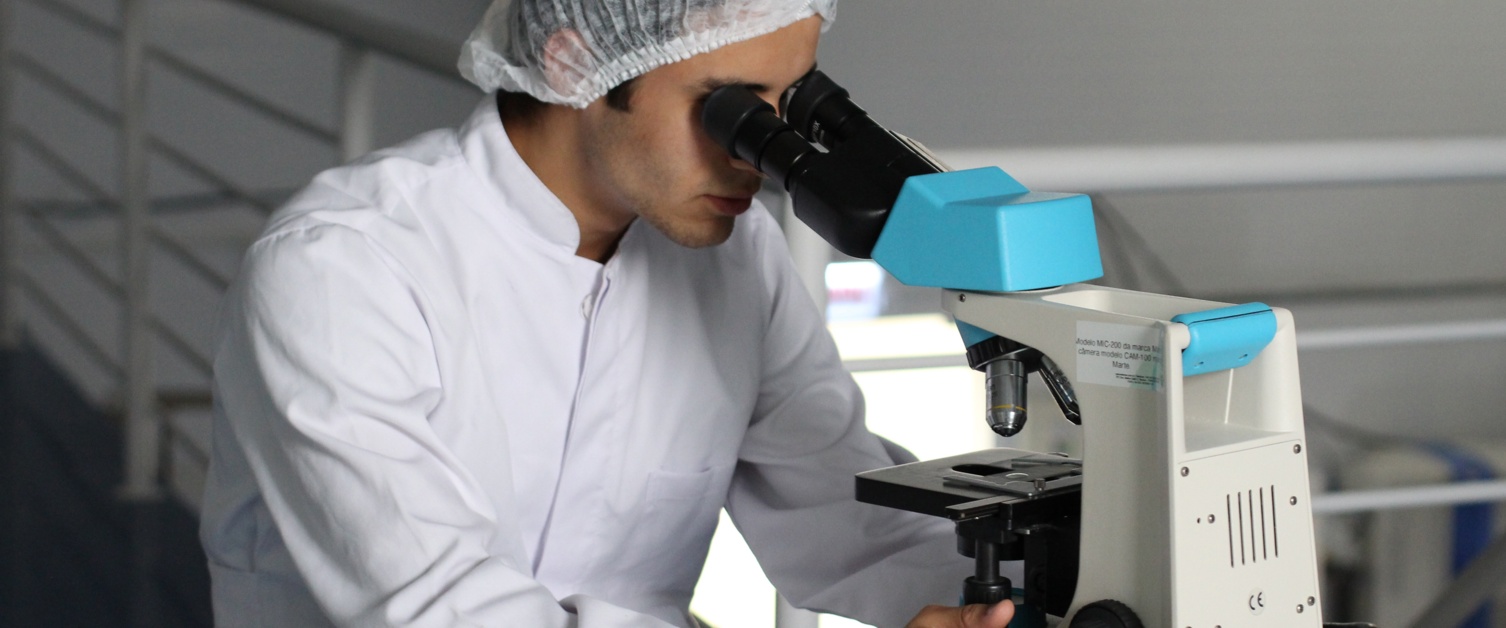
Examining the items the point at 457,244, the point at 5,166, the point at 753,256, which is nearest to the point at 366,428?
the point at 457,244

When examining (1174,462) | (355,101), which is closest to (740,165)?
(1174,462)

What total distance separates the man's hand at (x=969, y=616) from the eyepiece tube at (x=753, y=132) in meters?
0.32

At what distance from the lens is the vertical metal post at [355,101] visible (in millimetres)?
1603

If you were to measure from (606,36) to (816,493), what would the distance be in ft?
1.70

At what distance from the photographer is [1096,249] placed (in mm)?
839

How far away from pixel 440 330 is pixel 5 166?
2.42 metres

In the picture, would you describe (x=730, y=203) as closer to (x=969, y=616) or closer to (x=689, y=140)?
(x=689, y=140)

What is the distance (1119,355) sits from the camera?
773mm

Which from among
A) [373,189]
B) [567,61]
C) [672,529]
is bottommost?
[672,529]

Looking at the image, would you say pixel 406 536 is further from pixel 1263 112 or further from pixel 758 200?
pixel 1263 112

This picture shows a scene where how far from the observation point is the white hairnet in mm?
1088

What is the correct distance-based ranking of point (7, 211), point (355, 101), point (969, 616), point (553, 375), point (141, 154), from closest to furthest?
point (969, 616), point (553, 375), point (355, 101), point (141, 154), point (7, 211)

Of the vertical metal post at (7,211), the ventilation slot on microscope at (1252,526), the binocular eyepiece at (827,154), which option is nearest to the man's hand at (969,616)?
the ventilation slot on microscope at (1252,526)

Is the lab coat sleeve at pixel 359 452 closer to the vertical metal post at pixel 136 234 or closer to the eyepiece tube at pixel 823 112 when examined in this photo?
the eyepiece tube at pixel 823 112
